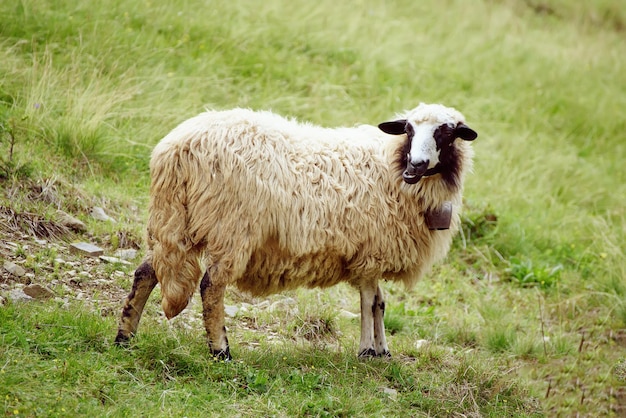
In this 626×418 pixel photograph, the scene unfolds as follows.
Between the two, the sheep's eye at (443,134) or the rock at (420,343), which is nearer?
the sheep's eye at (443,134)

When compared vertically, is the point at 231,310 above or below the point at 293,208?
below

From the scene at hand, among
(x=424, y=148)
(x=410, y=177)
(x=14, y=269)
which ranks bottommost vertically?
(x=14, y=269)

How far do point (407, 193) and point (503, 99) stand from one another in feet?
19.8

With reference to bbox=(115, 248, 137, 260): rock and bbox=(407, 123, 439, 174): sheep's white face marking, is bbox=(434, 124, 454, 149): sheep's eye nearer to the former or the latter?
bbox=(407, 123, 439, 174): sheep's white face marking

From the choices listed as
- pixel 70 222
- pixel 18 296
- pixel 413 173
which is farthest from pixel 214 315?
pixel 70 222

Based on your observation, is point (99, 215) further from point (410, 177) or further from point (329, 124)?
point (329, 124)

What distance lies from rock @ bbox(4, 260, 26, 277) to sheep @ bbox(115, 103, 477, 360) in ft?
2.96

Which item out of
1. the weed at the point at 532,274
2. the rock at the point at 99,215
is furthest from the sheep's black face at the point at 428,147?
the weed at the point at 532,274

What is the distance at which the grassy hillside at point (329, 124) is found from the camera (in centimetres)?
432

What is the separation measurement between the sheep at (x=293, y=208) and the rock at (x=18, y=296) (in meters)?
0.69

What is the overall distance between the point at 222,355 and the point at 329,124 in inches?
176

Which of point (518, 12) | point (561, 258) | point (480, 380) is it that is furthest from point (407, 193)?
point (518, 12)

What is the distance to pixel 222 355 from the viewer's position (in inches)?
177

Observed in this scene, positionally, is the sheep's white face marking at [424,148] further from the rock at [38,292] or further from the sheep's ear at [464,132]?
the rock at [38,292]
